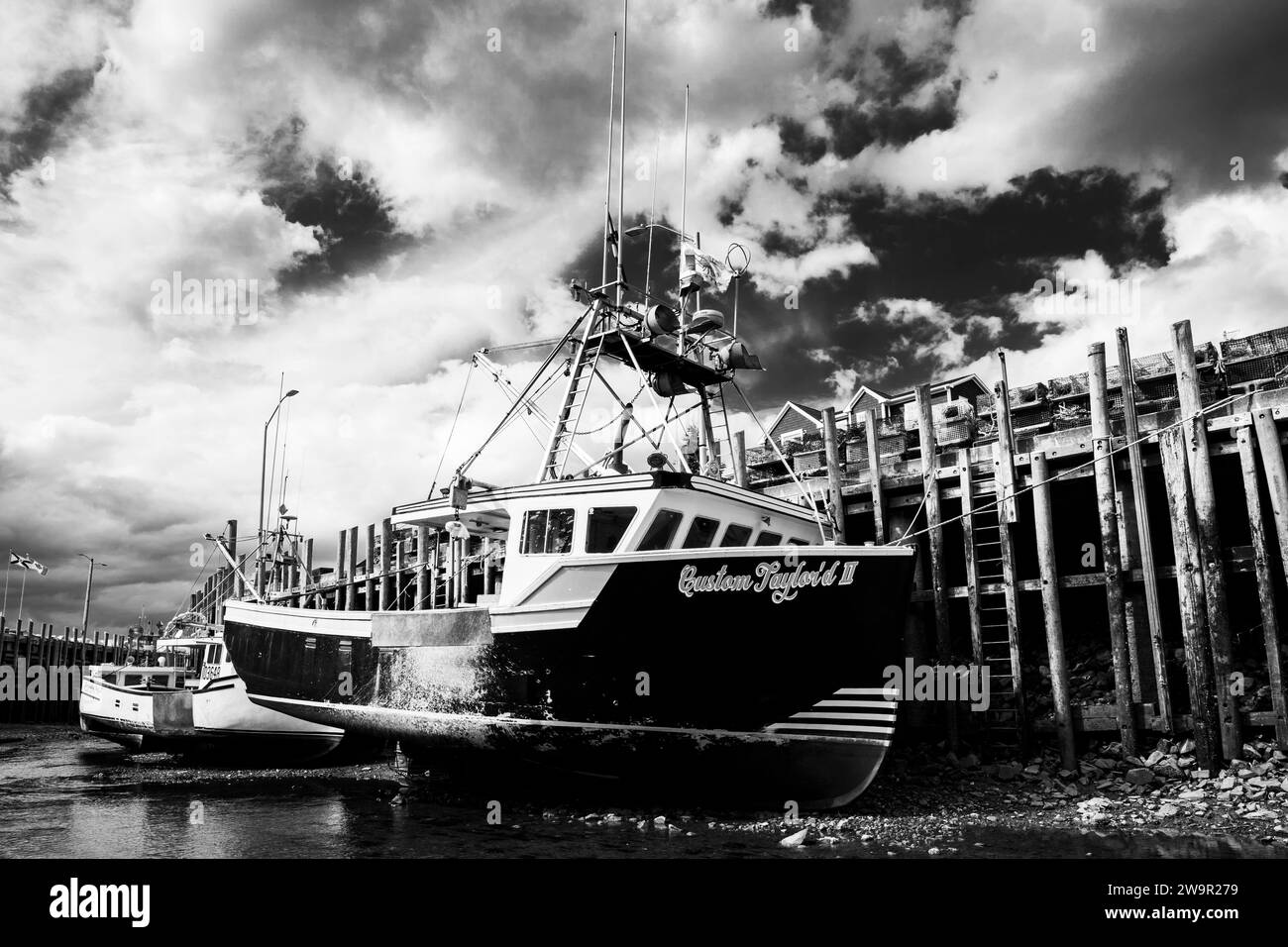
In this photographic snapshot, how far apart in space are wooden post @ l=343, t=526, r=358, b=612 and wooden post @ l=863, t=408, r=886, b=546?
16.7 meters

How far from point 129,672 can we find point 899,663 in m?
23.0

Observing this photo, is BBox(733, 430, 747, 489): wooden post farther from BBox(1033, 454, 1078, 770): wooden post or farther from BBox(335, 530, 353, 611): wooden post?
BBox(335, 530, 353, 611): wooden post

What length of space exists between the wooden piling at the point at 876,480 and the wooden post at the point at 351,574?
54.9ft

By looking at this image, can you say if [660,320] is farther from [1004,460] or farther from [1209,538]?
[1209,538]

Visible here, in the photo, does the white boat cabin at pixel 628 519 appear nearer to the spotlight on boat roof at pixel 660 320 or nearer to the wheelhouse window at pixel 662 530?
the wheelhouse window at pixel 662 530

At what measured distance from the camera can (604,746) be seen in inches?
446

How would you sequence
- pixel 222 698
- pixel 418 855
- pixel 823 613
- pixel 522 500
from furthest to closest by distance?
pixel 222 698 → pixel 522 500 → pixel 823 613 → pixel 418 855

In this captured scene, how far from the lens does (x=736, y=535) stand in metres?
12.3

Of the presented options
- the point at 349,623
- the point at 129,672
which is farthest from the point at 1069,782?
the point at 129,672

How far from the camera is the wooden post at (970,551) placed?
503 inches

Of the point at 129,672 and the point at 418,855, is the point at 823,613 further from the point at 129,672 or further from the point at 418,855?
the point at 129,672

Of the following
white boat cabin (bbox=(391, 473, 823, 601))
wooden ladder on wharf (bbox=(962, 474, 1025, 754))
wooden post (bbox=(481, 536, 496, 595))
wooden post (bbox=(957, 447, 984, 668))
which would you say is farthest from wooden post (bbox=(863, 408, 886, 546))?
wooden post (bbox=(481, 536, 496, 595))

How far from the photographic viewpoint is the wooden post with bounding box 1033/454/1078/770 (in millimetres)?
11719
